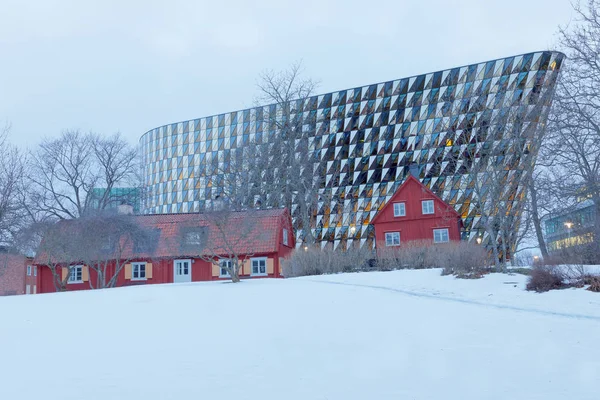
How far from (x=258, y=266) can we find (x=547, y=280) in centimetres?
2134

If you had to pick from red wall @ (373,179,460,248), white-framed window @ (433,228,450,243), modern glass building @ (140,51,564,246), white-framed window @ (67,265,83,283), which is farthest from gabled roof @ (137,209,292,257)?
modern glass building @ (140,51,564,246)

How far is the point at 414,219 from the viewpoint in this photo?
43281 mm

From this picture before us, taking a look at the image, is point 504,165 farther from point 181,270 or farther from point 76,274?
point 76,274

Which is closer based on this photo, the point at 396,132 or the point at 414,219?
the point at 414,219

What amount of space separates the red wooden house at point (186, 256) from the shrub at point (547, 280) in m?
19.2

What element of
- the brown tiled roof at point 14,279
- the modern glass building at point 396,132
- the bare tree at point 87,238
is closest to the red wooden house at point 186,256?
the bare tree at point 87,238

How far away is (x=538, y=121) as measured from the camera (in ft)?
84.1

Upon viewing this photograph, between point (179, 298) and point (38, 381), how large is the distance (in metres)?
10.5

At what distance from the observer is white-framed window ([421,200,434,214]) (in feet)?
141

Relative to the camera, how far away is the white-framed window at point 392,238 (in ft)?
144

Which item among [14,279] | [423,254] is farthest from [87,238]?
[14,279]

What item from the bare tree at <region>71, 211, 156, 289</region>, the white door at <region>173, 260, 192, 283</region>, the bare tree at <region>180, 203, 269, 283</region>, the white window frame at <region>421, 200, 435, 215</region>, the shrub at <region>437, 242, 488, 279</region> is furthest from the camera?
the white window frame at <region>421, 200, 435, 215</region>

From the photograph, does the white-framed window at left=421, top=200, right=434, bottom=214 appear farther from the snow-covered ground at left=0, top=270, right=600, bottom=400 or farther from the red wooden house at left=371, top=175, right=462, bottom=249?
the snow-covered ground at left=0, top=270, right=600, bottom=400

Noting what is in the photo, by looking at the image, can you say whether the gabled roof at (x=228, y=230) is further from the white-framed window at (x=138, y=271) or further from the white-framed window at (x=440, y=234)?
the white-framed window at (x=440, y=234)
